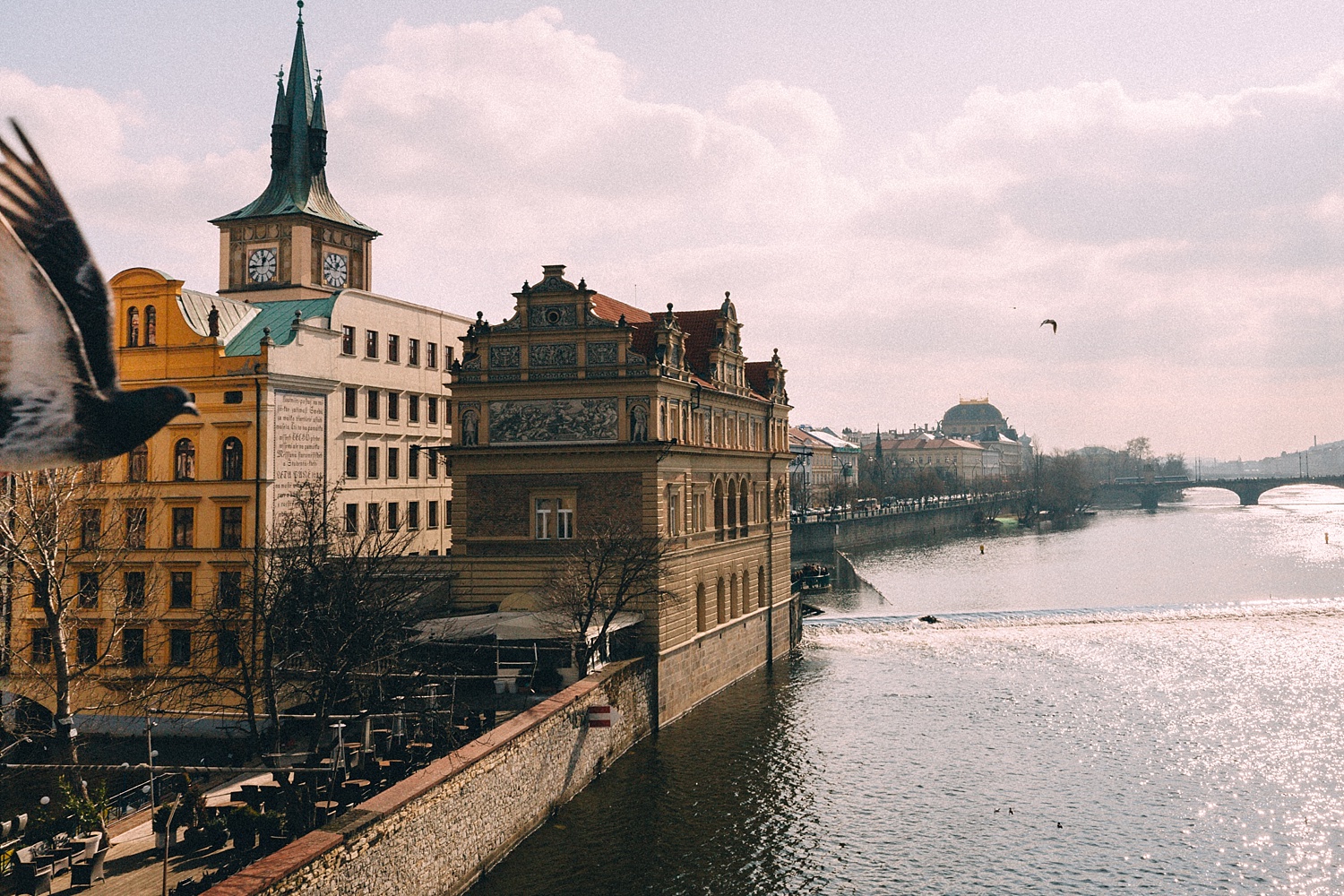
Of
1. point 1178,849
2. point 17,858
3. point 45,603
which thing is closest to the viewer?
point 17,858

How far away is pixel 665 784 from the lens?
37.2 meters

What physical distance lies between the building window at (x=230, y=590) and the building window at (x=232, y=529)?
1.28 m

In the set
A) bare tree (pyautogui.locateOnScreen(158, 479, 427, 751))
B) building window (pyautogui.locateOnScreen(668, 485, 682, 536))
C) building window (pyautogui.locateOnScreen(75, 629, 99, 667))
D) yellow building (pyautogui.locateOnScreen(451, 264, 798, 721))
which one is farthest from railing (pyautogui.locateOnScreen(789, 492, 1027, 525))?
bare tree (pyautogui.locateOnScreen(158, 479, 427, 751))

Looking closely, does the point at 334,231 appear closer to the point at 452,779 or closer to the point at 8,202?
the point at 452,779

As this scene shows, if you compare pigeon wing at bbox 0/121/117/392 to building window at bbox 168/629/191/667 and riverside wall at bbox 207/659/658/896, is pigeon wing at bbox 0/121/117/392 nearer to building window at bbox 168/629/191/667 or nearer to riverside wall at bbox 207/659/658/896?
riverside wall at bbox 207/659/658/896

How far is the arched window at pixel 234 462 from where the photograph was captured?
45.1 metres

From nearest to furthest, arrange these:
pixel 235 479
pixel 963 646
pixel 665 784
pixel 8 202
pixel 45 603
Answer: pixel 8 202
pixel 45 603
pixel 665 784
pixel 235 479
pixel 963 646

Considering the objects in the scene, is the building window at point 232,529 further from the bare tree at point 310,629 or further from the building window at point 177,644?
the building window at point 177,644

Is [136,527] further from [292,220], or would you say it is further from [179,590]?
[292,220]

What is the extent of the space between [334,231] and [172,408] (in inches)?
2597

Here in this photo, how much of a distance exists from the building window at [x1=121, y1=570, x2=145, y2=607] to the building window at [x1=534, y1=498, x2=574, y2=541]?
15.7 meters

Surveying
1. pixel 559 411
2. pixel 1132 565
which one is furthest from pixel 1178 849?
pixel 1132 565

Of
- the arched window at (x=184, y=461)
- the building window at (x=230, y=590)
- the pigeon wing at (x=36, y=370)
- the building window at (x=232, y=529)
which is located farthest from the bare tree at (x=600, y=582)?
the pigeon wing at (x=36, y=370)

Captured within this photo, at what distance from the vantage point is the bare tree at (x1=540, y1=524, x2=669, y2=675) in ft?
133
